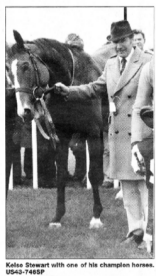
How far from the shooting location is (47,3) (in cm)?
367

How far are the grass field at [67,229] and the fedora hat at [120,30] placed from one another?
3.68 feet

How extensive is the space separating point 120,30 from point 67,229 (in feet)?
3.97

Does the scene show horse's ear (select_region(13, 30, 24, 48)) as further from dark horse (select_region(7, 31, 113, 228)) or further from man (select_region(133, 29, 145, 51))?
man (select_region(133, 29, 145, 51))

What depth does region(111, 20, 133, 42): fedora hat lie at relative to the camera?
3.49 meters

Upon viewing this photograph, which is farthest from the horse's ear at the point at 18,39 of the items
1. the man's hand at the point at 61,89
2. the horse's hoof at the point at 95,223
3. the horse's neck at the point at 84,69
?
the horse's hoof at the point at 95,223

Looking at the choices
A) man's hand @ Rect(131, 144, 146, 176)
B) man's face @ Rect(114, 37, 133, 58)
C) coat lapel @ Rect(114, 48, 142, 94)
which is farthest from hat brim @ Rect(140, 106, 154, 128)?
man's face @ Rect(114, 37, 133, 58)

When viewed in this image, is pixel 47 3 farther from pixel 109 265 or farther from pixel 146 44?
pixel 109 265

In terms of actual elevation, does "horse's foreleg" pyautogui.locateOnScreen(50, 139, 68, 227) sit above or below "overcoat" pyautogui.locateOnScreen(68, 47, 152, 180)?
below

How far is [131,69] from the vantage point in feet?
11.5

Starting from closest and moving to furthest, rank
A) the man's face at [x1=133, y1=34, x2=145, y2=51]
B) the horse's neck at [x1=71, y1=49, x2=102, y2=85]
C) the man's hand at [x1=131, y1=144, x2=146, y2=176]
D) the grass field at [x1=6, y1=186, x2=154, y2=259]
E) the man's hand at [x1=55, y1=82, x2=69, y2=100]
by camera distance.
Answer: the man's hand at [x1=131, y1=144, x2=146, y2=176] → the grass field at [x1=6, y1=186, x2=154, y2=259] → the man's hand at [x1=55, y1=82, x2=69, y2=100] → the man's face at [x1=133, y1=34, x2=145, y2=51] → the horse's neck at [x1=71, y1=49, x2=102, y2=85]

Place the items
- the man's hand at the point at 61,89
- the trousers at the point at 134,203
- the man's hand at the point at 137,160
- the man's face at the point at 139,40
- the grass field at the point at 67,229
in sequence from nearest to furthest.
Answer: the man's hand at the point at 137,160 < the grass field at the point at 67,229 < the trousers at the point at 134,203 < the man's hand at the point at 61,89 < the man's face at the point at 139,40

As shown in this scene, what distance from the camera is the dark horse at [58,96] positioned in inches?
141

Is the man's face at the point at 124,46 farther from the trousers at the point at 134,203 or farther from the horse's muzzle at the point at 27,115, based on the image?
the trousers at the point at 134,203
